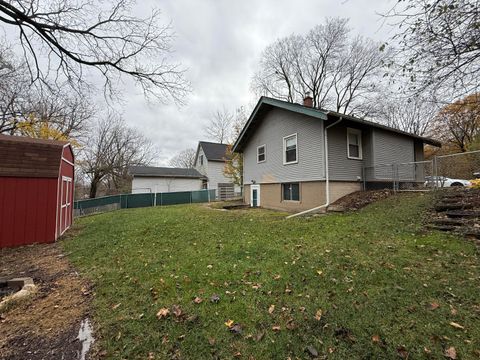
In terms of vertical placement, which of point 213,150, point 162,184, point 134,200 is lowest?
point 134,200

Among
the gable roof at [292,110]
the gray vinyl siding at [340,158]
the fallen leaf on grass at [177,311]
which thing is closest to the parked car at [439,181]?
the gable roof at [292,110]

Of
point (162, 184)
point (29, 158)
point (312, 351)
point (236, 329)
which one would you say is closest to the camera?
point (312, 351)

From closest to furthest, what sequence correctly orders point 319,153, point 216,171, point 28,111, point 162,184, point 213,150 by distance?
A: 1. point 319,153
2. point 28,111
3. point 162,184
4. point 216,171
5. point 213,150

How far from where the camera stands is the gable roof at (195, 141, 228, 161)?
92.8 feet

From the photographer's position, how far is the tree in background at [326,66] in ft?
70.5

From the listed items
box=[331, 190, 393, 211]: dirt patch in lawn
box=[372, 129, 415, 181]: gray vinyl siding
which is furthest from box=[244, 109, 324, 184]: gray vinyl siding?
box=[372, 129, 415, 181]: gray vinyl siding

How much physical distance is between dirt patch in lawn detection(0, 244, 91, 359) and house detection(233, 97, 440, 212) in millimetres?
8879

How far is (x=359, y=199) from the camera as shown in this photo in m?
9.41

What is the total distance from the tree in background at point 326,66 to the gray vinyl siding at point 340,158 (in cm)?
1586

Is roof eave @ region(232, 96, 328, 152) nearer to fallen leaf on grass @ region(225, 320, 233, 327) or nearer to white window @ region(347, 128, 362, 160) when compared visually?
white window @ region(347, 128, 362, 160)

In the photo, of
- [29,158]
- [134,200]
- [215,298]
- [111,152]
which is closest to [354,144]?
[215,298]

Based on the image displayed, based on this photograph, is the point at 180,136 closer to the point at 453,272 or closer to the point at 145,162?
the point at 145,162

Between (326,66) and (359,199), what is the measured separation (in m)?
19.3

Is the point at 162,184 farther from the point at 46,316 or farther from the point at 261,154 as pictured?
the point at 46,316
